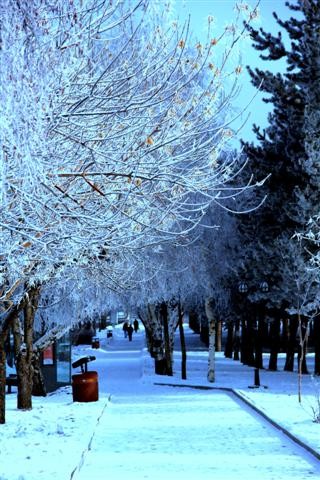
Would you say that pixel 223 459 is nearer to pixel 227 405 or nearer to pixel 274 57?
pixel 227 405

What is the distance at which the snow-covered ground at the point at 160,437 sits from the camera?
12.6 meters

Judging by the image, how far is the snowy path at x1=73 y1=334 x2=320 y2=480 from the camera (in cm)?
1259

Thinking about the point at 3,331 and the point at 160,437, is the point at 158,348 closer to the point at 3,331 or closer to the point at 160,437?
the point at 3,331

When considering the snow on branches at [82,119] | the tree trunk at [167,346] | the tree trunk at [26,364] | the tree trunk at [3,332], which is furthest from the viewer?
the tree trunk at [167,346]

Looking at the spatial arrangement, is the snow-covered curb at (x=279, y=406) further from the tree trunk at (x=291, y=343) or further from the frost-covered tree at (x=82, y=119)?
the frost-covered tree at (x=82, y=119)

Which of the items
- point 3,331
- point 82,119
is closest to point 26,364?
point 3,331

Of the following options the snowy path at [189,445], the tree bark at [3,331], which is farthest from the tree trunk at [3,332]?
the snowy path at [189,445]

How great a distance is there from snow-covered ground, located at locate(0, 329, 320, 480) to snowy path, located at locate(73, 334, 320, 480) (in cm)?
2

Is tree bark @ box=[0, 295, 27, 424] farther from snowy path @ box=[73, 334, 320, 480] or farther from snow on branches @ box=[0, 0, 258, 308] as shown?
snow on branches @ box=[0, 0, 258, 308]

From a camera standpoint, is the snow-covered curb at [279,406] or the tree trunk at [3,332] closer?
the snow-covered curb at [279,406]

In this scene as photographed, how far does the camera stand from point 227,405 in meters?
23.9

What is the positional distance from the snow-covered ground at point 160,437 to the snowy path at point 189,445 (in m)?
0.02

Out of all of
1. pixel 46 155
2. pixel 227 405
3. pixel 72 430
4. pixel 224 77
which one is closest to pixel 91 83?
pixel 46 155

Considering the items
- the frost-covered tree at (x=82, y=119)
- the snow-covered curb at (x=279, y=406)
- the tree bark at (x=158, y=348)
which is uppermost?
the frost-covered tree at (x=82, y=119)
